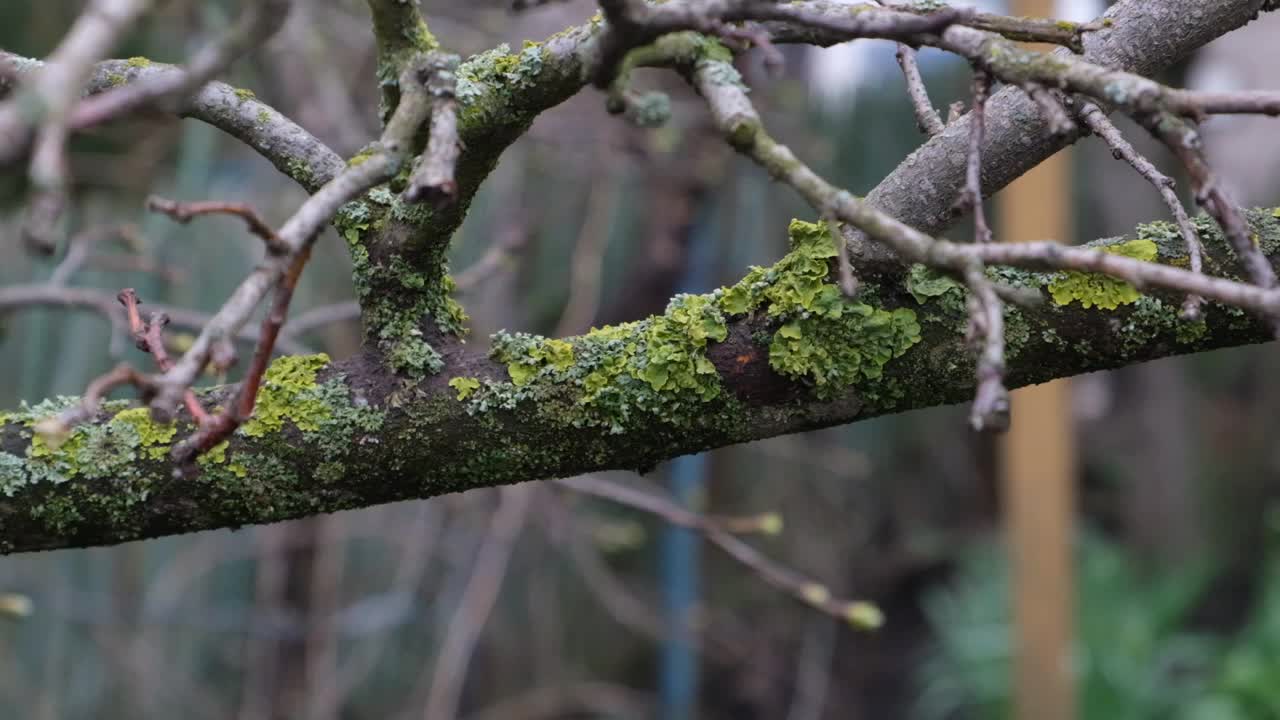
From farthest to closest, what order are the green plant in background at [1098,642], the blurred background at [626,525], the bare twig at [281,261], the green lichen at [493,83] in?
the green plant in background at [1098,642] → the blurred background at [626,525] → the green lichen at [493,83] → the bare twig at [281,261]

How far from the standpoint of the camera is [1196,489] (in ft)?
13.5

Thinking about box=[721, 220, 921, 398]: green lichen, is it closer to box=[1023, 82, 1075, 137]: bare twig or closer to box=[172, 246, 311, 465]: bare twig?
box=[1023, 82, 1075, 137]: bare twig

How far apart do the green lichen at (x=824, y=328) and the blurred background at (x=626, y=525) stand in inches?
35.1

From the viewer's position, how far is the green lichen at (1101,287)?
2.42 ft

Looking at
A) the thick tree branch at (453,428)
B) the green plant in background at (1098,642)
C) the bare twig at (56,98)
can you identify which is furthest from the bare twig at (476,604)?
the green plant in background at (1098,642)

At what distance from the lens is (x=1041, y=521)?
8.28 feet

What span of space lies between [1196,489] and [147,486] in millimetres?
4179

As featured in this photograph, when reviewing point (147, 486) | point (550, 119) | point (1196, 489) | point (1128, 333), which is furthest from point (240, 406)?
point (1196, 489)

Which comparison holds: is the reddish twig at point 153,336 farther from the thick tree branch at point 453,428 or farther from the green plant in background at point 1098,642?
the green plant in background at point 1098,642

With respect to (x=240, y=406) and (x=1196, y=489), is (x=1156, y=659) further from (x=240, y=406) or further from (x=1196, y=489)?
(x=240, y=406)

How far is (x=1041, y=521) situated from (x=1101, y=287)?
194cm

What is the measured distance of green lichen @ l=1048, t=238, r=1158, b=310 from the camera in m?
0.74

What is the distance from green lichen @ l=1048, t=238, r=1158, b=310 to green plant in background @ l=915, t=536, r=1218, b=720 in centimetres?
268

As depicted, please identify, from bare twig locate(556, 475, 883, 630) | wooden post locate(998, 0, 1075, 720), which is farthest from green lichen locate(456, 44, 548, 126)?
wooden post locate(998, 0, 1075, 720)
